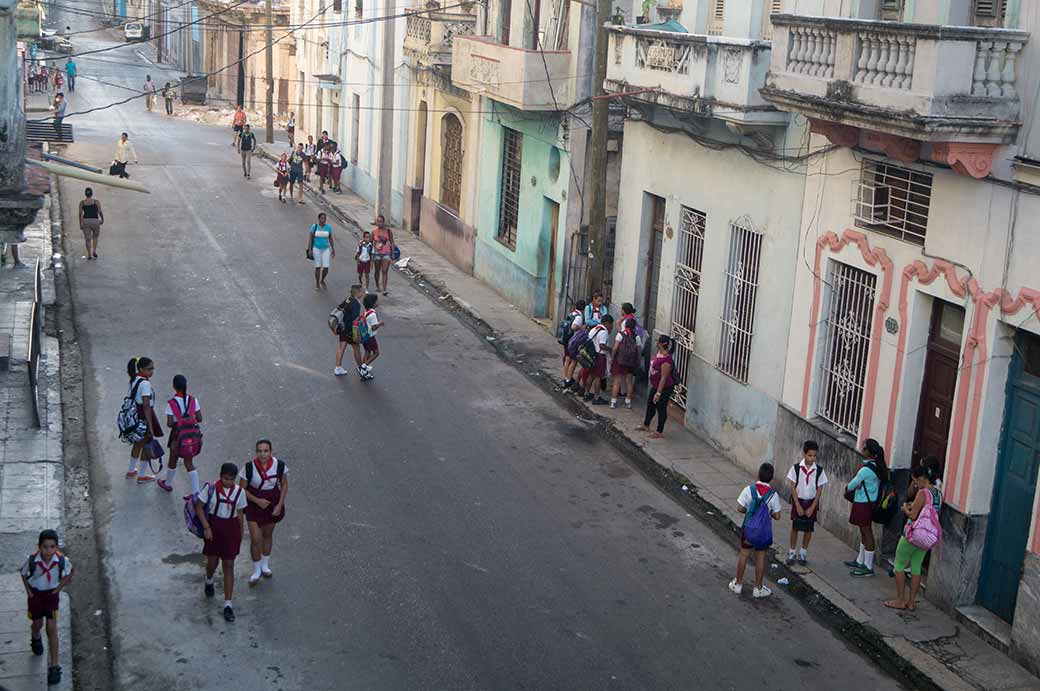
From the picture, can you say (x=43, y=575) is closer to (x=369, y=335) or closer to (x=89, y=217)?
(x=369, y=335)

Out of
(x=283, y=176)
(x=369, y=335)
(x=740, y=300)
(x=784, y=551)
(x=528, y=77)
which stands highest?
(x=528, y=77)

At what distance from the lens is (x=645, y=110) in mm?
18797

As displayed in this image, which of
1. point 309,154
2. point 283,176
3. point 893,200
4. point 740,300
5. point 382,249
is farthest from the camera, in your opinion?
point 309,154

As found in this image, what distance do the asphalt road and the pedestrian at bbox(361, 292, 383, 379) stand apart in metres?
0.26

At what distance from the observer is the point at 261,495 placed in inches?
488

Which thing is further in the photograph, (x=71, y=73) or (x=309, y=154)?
(x=71, y=73)

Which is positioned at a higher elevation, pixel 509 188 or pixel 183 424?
pixel 509 188

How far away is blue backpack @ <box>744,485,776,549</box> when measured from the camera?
12.5 meters

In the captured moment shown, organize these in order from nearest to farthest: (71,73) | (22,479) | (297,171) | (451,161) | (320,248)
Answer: (22,479) → (320,248) → (451,161) → (297,171) → (71,73)

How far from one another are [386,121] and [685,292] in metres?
15.5

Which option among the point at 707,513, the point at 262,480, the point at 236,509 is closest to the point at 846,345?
the point at 707,513

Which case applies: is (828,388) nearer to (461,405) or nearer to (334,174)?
(461,405)

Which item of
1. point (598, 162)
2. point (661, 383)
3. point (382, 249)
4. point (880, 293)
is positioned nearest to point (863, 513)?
point (880, 293)

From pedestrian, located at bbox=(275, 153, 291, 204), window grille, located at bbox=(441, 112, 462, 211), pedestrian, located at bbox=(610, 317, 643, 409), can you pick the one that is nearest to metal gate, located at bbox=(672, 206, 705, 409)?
pedestrian, located at bbox=(610, 317, 643, 409)
